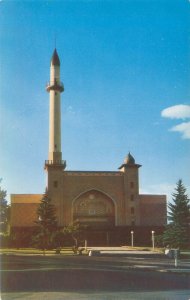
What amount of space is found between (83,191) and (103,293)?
45.5m

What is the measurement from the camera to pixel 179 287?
652 inches

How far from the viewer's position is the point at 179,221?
45250 millimetres

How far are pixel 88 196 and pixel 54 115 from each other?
37.7ft

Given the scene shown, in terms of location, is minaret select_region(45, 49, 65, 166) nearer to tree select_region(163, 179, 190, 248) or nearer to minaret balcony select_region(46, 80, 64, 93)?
minaret balcony select_region(46, 80, 64, 93)

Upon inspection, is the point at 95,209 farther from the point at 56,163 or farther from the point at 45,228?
the point at 45,228

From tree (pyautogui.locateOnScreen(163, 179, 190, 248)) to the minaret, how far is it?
19.7 meters

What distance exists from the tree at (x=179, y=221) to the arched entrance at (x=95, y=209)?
1622 centimetres

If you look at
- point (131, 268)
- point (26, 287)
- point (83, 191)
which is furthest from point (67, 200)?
point (26, 287)

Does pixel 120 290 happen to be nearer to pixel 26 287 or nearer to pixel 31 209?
pixel 26 287

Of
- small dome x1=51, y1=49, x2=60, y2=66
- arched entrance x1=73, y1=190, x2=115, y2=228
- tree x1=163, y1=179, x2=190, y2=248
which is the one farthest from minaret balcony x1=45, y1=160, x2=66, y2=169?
tree x1=163, y1=179, x2=190, y2=248

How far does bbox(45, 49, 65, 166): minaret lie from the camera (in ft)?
203

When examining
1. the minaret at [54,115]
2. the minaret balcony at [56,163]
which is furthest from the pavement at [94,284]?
the minaret at [54,115]

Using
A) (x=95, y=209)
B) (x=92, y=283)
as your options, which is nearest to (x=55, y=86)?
(x=95, y=209)

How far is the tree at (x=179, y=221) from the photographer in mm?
44469
